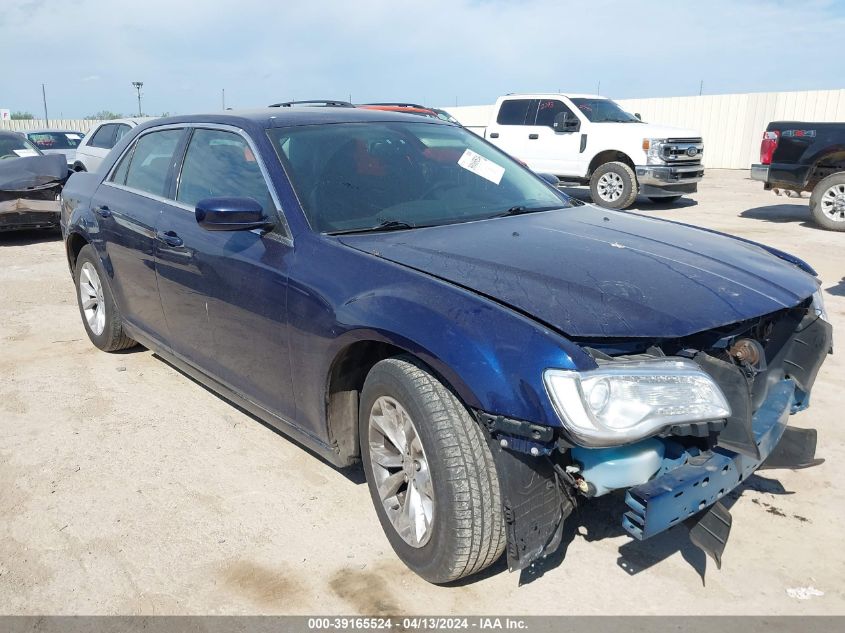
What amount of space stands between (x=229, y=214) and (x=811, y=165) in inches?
416

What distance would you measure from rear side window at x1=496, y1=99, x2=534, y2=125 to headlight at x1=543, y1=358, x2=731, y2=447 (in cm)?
1255

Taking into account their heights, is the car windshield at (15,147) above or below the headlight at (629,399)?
above

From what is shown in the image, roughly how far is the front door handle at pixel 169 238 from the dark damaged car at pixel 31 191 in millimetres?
7409

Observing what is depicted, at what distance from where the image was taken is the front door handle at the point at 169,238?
3.88 meters

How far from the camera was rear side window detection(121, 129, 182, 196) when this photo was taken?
431cm

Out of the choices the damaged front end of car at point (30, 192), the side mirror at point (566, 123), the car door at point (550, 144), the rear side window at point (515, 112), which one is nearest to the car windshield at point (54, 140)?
the damaged front end of car at point (30, 192)

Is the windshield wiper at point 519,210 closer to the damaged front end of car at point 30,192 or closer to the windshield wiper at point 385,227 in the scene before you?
the windshield wiper at point 385,227

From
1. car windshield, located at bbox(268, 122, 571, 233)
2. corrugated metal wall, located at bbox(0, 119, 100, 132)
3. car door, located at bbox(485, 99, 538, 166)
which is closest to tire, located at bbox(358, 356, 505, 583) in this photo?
car windshield, located at bbox(268, 122, 571, 233)

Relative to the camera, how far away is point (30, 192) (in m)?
10.3

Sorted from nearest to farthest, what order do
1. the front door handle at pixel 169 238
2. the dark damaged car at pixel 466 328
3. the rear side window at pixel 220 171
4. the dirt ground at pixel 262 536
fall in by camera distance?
the dark damaged car at pixel 466 328 → the dirt ground at pixel 262 536 → the rear side window at pixel 220 171 → the front door handle at pixel 169 238

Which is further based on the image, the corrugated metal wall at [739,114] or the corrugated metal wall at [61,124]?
the corrugated metal wall at [61,124]

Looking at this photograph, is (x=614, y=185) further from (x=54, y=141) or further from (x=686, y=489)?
(x=54, y=141)

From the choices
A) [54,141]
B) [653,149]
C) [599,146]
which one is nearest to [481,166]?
[653,149]

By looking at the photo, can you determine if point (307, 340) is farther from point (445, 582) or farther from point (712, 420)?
point (712, 420)
